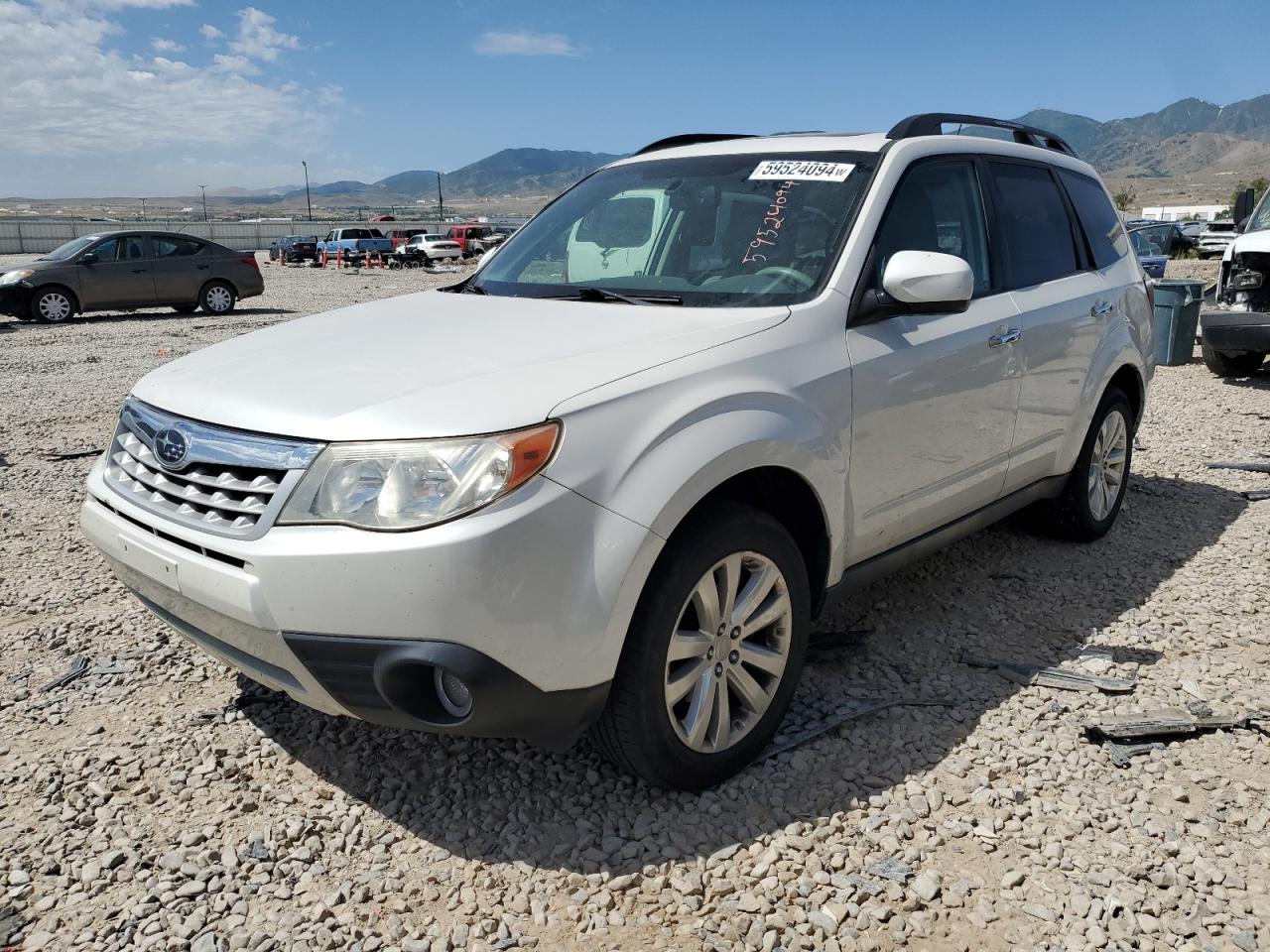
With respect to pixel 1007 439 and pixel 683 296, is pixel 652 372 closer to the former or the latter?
pixel 683 296

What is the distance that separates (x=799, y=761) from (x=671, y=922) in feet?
2.61

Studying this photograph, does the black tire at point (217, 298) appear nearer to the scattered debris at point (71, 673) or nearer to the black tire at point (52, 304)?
the black tire at point (52, 304)

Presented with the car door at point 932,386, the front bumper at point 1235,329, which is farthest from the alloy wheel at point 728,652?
the front bumper at point 1235,329

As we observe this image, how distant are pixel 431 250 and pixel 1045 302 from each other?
37.0 meters

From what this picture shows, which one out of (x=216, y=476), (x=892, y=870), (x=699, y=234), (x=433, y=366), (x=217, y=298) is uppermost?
(x=699, y=234)

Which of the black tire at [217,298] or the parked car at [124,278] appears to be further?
the black tire at [217,298]

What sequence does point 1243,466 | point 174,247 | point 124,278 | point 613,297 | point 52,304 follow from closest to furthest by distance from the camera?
1. point 613,297
2. point 1243,466
3. point 52,304
4. point 124,278
5. point 174,247

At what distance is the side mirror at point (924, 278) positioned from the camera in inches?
123

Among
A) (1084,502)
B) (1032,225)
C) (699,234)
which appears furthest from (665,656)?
A: (1084,502)

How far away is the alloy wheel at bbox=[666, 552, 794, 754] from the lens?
2760mm

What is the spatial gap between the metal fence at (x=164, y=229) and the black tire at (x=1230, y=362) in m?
35.7

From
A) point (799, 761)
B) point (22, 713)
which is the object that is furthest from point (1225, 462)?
point (22, 713)

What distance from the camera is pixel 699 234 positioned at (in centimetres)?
356

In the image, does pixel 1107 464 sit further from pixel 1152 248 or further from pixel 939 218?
pixel 1152 248
